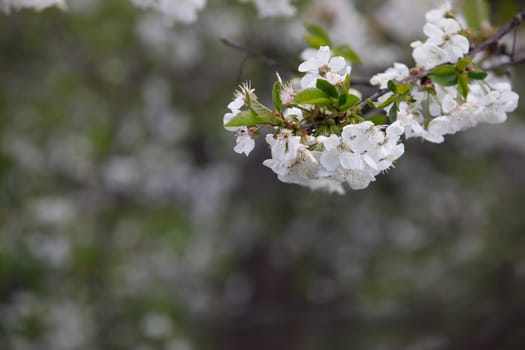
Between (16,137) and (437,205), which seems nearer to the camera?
(16,137)

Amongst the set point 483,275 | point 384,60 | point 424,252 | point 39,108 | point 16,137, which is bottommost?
point 483,275

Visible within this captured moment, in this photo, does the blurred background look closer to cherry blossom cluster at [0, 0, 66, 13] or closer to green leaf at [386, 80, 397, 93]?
cherry blossom cluster at [0, 0, 66, 13]

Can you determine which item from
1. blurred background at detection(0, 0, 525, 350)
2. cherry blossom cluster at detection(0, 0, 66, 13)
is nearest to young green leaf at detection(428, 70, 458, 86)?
cherry blossom cluster at detection(0, 0, 66, 13)

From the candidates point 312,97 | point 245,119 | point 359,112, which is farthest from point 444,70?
point 245,119

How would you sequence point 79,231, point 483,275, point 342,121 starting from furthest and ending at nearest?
1. point 79,231
2. point 483,275
3. point 342,121

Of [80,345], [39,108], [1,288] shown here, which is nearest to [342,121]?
[1,288]

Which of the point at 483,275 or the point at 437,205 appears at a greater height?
the point at 437,205

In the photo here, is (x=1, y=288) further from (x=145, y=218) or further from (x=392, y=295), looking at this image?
(x=392, y=295)
